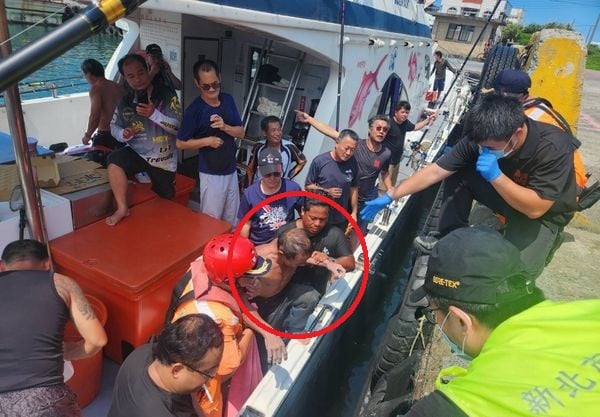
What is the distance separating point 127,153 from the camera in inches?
109

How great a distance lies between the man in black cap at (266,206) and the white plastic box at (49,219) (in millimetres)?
1091

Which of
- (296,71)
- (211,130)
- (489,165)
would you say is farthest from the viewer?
(296,71)

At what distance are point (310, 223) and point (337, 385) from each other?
1995 millimetres

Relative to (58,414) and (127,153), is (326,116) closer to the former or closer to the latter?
(127,153)

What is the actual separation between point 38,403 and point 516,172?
276 cm

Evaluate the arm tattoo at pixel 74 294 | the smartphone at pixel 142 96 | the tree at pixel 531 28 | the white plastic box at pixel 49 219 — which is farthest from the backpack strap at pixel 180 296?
the tree at pixel 531 28

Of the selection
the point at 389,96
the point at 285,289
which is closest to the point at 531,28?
the point at 389,96

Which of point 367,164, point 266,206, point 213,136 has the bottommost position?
point 266,206

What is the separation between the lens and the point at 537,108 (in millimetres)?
2852

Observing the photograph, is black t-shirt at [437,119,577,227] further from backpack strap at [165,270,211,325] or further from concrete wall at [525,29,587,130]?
concrete wall at [525,29,587,130]

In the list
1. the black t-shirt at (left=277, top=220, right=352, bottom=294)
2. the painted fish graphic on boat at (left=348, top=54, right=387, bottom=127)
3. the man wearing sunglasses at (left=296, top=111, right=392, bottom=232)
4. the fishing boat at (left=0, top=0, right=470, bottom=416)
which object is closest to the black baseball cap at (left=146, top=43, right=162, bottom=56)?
the fishing boat at (left=0, top=0, right=470, bottom=416)

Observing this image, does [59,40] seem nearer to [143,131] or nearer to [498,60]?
[143,131]

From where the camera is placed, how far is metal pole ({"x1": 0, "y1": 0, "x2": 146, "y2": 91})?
893 millimetres

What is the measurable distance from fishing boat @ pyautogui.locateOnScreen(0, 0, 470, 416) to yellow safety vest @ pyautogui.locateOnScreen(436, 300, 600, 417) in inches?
56.4
